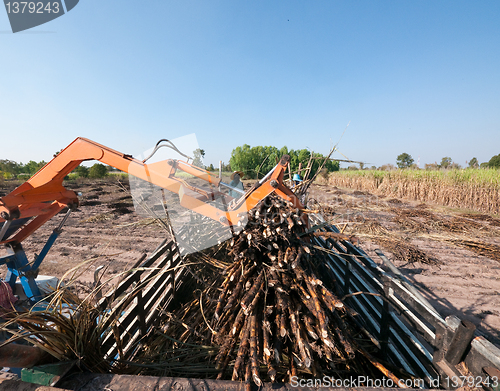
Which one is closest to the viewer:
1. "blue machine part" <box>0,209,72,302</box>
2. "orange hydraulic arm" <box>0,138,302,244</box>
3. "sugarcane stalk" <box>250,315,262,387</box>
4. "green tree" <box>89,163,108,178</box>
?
"sugarcane stalk" <box>250,315,262,387</box>

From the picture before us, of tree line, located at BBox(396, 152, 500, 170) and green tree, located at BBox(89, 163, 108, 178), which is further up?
tree line, located at BBox(396, 152, 500, 170)

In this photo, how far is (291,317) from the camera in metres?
1.79

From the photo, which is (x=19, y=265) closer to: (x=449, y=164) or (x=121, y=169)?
(x=121, y=169)

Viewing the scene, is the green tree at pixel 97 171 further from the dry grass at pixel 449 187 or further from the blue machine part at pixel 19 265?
the dry grass at pixel 449 187

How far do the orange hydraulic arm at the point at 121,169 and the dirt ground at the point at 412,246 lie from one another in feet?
2.14

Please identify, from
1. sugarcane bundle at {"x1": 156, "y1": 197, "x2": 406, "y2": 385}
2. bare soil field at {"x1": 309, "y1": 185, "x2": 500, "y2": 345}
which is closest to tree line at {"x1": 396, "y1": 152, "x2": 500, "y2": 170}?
bare soil field at {"x1": 309, "y1": 185, "x2": 500, "y2": 345}

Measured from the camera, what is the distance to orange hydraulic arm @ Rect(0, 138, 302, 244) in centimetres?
232

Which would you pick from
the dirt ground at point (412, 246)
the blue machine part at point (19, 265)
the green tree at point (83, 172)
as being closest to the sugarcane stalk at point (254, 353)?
the dirt ground at point (412, 246)

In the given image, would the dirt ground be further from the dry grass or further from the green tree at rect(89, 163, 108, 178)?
the green tree at rect(89, 163, 108, 178)

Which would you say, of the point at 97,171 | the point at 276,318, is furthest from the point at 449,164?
Result: the point at 97,171

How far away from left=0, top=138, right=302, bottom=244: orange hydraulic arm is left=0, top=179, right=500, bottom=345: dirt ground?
65 cm

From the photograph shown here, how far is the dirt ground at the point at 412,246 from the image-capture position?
4344 mm

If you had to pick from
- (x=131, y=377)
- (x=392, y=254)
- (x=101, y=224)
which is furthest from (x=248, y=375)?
(x=101, y=224)

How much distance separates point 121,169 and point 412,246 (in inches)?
353
